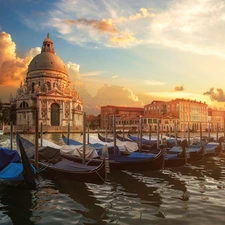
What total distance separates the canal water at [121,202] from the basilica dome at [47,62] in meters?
55.1

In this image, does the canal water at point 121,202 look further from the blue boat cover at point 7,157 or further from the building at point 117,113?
the building at point 117,113

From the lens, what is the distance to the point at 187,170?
11680mm

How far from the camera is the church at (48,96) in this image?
180 ft

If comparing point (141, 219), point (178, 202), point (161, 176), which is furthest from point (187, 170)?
point (141, 219)

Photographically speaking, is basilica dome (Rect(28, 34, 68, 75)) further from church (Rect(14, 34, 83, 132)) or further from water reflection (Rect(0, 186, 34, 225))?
water reflection (Rect(0, 186, 34, 225))

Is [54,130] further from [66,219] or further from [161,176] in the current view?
[66,219]

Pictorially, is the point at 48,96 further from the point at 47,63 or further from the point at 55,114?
the point at 47,63

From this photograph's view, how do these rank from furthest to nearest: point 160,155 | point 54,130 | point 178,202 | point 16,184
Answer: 1. point 54,130
2. point 160,155
3. point 16,184
4. point 178,202

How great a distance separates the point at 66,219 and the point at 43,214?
2.14 feet

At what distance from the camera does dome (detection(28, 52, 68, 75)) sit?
203ft

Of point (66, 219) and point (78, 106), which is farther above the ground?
point (78, 106)

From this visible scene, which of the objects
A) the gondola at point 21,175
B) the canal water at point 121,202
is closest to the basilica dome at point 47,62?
the canal water at point 121,202

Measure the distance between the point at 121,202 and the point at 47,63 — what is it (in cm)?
5863

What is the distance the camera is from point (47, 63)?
62.2 metres
